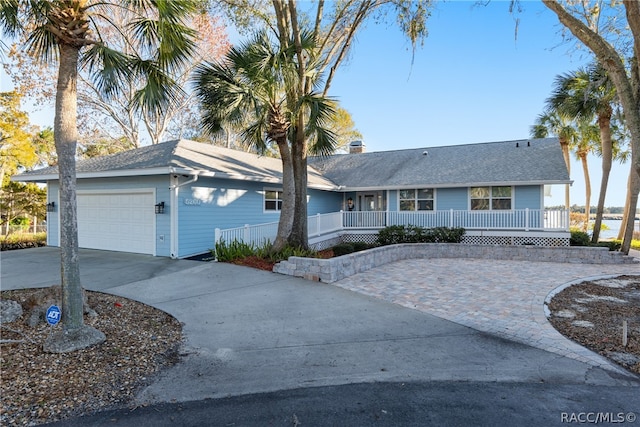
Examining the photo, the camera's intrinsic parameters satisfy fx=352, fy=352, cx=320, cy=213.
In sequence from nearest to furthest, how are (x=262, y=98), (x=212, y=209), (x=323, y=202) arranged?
(x=262, y=98) → (x=212, y=209) → (x=323, y=202)

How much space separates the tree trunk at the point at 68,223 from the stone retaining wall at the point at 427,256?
4.82 meters

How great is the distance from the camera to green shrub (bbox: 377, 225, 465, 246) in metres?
14.3

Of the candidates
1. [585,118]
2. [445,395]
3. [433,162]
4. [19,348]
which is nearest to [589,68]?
[585,118]

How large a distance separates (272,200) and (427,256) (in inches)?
262

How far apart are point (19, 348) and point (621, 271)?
13.7 m

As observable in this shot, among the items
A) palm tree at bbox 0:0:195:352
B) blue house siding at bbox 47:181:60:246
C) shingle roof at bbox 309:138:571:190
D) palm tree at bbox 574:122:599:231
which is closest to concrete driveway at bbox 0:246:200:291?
blue house siding at bbox 47:181:60:246

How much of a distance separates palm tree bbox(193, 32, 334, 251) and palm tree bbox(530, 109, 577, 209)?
17585mm

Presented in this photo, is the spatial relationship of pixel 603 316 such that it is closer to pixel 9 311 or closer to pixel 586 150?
pixel 9 311

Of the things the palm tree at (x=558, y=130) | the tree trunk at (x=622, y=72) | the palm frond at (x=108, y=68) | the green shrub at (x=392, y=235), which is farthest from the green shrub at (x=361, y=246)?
the palm tree at (x=558, y=130)

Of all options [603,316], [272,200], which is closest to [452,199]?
[272,200]

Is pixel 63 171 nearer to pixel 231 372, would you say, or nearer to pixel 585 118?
pixel 231 372

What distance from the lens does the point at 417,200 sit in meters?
16.8

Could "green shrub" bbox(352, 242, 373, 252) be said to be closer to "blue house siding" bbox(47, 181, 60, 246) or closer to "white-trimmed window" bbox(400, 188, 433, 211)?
"white-trimmed window" bbox(400, 188, 433, 211)

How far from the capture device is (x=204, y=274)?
859cm
